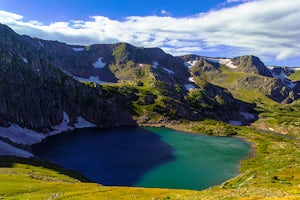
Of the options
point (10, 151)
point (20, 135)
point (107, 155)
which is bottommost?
point (107, 155)

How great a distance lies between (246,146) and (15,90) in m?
148

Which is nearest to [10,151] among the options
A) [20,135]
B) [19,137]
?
[19,137]

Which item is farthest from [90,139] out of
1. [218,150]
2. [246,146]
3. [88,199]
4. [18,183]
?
[88,199]

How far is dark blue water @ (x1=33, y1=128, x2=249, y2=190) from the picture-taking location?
115m

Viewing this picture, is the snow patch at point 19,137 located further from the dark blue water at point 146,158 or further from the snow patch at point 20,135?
the dark blue water at point 146,158

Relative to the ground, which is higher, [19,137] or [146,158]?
[19,137]

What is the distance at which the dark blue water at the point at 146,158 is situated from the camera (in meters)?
115

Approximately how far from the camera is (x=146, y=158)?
5728 inches

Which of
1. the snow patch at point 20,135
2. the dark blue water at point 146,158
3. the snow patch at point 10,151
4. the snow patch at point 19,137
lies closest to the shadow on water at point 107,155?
the dark blue water at point 146,158

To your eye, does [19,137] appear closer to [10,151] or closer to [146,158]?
[10,151]

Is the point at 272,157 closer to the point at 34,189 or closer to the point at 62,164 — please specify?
the point at 62,164

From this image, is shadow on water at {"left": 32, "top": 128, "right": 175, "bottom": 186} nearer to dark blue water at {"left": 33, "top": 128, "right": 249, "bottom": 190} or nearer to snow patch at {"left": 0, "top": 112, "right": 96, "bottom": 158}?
dark blue water at {"left": 33, "top": 128, "right": 249, "bottom": 190}

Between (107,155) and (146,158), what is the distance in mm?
19493

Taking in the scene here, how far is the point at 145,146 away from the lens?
567 feet
